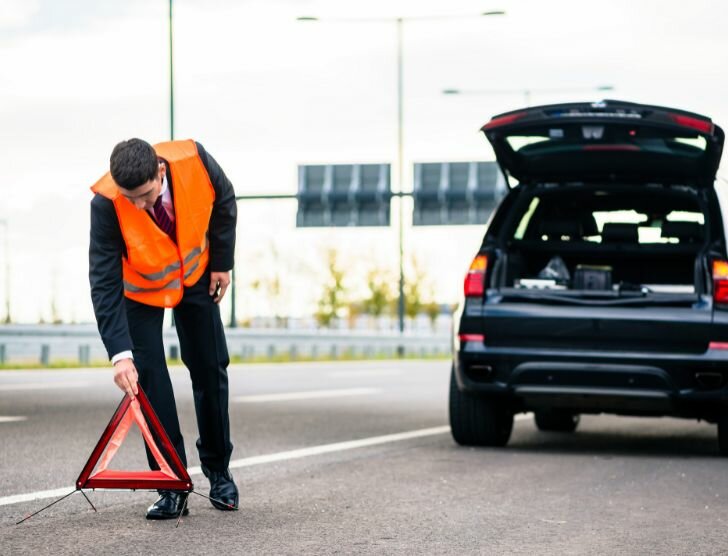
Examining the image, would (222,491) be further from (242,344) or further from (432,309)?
(432,309)

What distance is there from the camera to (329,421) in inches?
452

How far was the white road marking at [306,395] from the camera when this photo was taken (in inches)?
555

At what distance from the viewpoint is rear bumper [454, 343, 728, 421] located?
28.1ft

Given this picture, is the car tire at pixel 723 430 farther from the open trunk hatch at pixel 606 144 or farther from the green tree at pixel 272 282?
the green tree at pixel 272 282

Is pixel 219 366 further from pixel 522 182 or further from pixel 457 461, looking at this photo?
pixel 522 182

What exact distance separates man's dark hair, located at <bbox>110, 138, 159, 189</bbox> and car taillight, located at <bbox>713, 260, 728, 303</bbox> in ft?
13.8

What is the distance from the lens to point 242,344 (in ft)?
96.6

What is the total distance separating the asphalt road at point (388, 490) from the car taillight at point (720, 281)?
0.97 metres

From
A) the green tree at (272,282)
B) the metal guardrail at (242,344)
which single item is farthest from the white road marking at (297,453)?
the green tree at (272,282)

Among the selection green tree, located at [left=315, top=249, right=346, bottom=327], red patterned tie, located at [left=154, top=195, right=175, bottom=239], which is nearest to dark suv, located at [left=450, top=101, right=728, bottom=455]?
red patterned tie, located at [left=154, top=195, right=175, bottom=239]

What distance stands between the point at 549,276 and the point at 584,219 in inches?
20.5

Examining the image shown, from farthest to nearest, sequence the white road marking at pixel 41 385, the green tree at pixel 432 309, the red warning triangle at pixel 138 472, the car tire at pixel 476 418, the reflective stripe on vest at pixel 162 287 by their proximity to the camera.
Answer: the green tree at pixel 432 309 → the white road marking at pixel 41 385 → the car tire at pixel 476 418 → the reflective stripe on vest at pixel 162 287 → the red warning triangle at pixel 138 472

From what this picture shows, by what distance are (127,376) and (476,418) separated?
3.77 meters

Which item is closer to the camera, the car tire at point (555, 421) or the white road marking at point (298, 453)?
the white road marking at point (298, 453)
